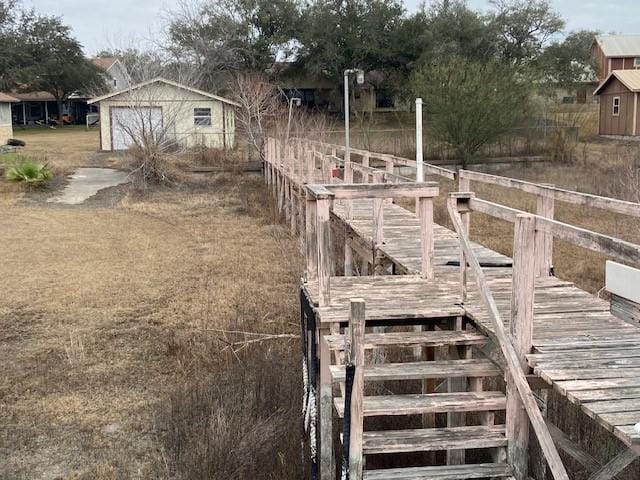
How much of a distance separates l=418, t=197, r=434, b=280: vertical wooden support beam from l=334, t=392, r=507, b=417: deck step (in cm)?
173

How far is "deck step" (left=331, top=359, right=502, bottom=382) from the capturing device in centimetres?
486

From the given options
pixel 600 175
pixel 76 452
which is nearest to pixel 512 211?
pixel 76 452

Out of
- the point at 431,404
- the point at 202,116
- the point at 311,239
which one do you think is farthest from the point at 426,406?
the point at 202,116

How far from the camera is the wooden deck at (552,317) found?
3.85 meters

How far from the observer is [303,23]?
156 ft

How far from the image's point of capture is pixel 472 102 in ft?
94.0

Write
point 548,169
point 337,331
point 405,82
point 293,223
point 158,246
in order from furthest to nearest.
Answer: point 405,82
point 548,169
point 293,223
point 158,246
point 337,331

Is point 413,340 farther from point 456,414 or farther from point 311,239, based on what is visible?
point 311,239

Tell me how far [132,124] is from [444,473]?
24604 millimetres

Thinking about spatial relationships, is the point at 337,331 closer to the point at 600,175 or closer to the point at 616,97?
the point at 600,175

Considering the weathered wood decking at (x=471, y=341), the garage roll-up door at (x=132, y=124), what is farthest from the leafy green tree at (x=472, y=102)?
the weathered wood decking at (x=471, y=341)

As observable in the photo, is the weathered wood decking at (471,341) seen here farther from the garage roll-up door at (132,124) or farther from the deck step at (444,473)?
the garage roll-up door at (132,124)

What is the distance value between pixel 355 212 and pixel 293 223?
19.0ft

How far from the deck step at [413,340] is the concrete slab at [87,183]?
62.5ft
